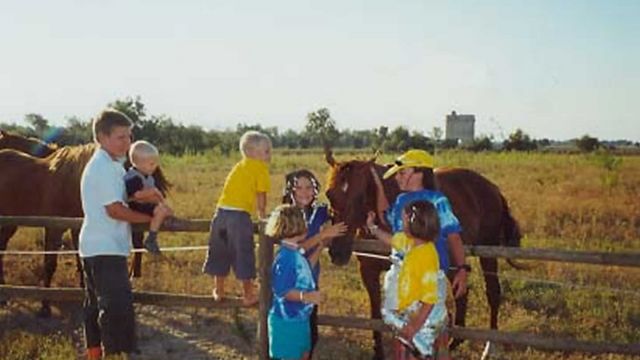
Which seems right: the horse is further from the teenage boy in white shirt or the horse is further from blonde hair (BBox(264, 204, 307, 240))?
blonde hair (BBox(264, 204, 307, 240))


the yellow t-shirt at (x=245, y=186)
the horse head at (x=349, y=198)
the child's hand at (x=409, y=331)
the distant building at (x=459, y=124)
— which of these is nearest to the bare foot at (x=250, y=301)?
the yellow t-shirt at (x=245, y=186)

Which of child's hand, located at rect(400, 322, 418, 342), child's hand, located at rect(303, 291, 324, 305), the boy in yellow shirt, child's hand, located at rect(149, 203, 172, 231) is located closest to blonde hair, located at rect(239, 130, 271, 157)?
the boy in yellow shirt

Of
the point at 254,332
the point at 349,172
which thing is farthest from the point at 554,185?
the point at 349,172

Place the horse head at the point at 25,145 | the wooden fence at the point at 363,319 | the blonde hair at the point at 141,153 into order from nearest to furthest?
1. the wooden fence at the point at 363,319
2. the blonde hair at the point at 141,153
3. the horse head at the point at 25,145

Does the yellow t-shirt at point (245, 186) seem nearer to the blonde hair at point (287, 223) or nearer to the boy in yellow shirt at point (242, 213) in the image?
the boy in yellow shirt at point (242, 213)

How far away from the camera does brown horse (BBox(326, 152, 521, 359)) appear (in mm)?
5082

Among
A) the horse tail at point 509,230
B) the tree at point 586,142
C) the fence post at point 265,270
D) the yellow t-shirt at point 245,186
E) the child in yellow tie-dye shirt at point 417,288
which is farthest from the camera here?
the tree at point 586,142

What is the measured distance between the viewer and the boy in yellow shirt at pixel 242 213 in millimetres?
→ 5305

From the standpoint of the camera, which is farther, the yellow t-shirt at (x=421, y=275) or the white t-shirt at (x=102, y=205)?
the white t-shirt at (x=102, y=205)

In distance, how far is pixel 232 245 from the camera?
537 cm

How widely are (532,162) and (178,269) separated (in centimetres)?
2786

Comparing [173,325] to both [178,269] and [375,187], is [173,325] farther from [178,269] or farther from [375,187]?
[375,187]

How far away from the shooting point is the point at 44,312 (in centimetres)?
778

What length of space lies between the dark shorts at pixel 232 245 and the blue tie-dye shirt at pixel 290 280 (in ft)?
3.46
